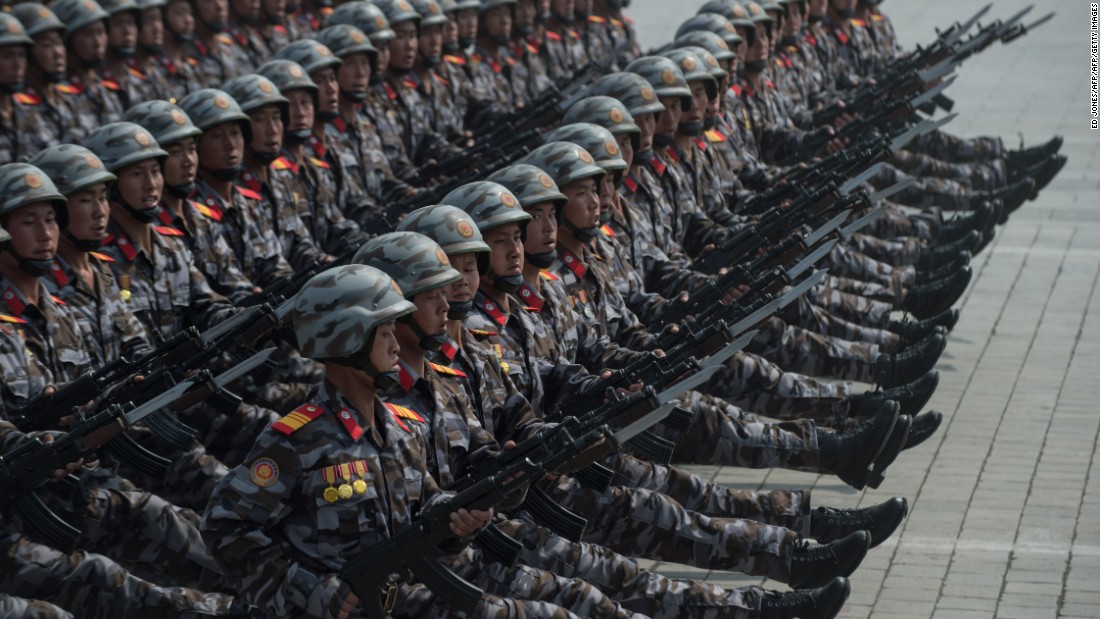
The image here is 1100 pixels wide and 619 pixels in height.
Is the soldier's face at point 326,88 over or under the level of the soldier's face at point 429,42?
over

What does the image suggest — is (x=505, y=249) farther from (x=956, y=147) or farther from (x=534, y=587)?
(x=956, y=147)

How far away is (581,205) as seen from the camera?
10469 millimetres

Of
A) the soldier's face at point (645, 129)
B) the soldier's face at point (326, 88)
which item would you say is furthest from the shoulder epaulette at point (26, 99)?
the soldier's face at point (645, 129)

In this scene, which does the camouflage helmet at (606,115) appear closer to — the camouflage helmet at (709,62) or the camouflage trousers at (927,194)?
the camouflage helmet at (709,62)

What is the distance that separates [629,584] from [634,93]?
17.6ft

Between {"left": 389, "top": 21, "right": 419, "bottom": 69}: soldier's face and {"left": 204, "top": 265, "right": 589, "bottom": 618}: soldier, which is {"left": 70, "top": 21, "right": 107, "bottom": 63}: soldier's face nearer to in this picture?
{"left": 389, "top": 21, "right": 419, "bottom": 69}: soldier's face

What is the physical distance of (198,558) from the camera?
8.48m

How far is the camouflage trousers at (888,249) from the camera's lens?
46.7 ft

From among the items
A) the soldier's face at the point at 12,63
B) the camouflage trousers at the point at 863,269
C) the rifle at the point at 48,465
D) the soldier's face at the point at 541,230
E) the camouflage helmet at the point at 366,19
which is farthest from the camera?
the camouflage helmet at the point at 366,19

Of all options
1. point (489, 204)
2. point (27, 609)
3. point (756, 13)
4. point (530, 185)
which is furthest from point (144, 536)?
point (756, 13)

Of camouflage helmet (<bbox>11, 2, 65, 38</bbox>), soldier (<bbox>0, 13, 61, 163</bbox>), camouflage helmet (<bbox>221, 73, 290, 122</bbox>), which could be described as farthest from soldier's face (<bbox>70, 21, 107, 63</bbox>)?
camouflage helmet (<bbox>221, 73, 290, 122</bbox>)

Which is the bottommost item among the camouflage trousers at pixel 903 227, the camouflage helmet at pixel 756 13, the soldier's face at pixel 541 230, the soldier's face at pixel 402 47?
the camouflage trousers at pixel 903 227

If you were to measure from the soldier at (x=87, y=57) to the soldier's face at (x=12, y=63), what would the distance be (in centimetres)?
75

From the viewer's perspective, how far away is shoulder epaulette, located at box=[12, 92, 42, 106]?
14.4 metres
